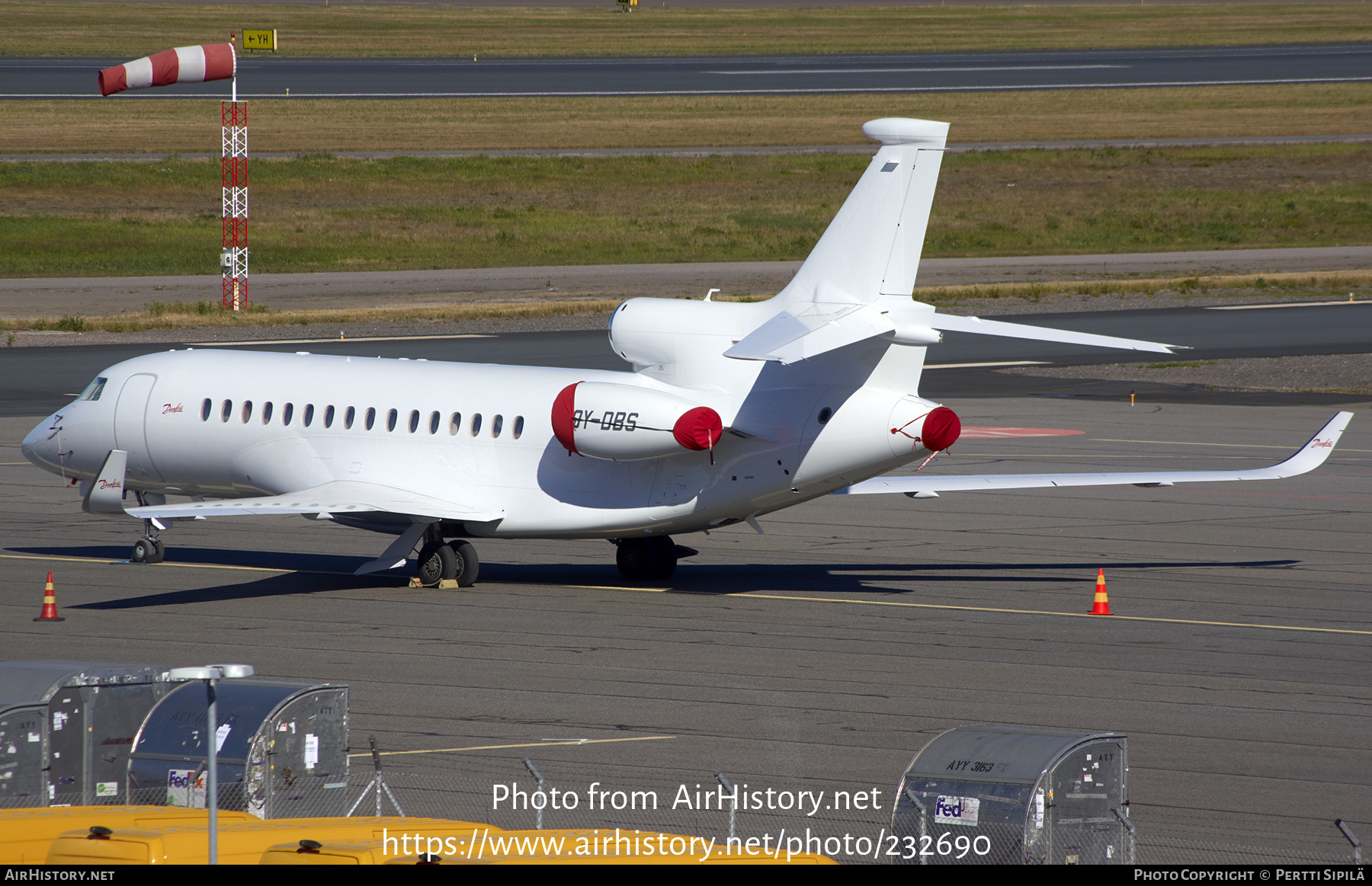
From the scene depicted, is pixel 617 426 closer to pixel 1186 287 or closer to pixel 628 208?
pixel 1186 287

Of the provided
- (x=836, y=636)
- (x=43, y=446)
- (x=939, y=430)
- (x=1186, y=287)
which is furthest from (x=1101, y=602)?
(x=1186, y=287)

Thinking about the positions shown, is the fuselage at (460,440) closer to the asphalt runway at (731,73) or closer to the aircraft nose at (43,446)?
the aircraft nose at (43,446)

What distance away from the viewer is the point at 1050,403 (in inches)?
1817

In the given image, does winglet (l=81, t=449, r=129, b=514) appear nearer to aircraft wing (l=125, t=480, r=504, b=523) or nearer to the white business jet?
the white business jet

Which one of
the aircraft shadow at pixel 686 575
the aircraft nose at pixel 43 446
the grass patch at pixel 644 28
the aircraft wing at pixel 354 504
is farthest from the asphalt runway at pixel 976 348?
the grass patch at pixel 644 28

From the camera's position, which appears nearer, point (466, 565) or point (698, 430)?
point (698, 430)

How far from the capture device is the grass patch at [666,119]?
352 feet

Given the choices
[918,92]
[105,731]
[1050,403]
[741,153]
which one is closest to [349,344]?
[1050,403]

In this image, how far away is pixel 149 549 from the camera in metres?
27.2

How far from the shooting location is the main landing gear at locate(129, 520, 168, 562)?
89.1ft

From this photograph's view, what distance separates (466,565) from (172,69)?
114 ft

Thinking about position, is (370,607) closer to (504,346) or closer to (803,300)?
(803,300)

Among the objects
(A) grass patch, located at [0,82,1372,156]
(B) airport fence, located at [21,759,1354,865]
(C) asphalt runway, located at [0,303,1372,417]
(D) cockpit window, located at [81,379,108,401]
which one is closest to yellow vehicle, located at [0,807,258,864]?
(B) airport fence, located at [21,759,1354,865]

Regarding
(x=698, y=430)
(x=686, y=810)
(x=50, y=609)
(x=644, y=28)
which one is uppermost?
(x=644, y=28)
